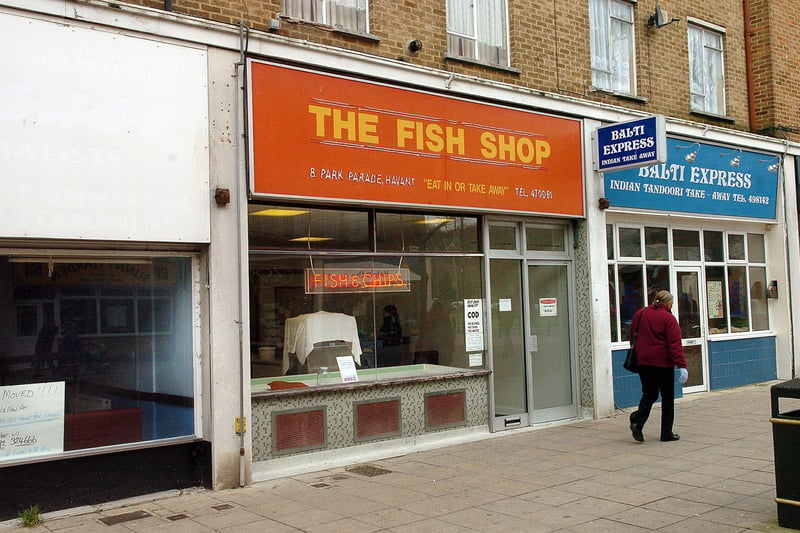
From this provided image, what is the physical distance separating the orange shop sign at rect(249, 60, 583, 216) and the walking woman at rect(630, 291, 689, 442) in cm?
227

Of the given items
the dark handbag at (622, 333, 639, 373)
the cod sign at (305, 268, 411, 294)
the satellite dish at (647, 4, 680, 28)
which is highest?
the satellite dish at (647, 4, 680, 28)

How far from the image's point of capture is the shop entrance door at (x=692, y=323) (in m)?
13.1

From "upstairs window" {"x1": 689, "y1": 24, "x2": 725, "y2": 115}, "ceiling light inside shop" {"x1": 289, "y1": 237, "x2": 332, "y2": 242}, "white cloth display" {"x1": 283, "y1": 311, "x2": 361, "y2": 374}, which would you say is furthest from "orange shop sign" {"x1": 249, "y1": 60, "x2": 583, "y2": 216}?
"upstairs window" {"x1": 689, "y1": 24, "x2": 725, "y2": 115}

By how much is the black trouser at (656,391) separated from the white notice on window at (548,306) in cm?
204

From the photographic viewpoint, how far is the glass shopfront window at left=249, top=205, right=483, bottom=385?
26.9 ft

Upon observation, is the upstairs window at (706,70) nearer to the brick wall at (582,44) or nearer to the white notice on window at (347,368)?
the brick wall at (582,44)

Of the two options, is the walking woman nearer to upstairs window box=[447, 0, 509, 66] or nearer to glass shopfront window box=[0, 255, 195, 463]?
upstairs window box=[447, 0, 509, 66]

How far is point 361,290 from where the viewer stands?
898 cm

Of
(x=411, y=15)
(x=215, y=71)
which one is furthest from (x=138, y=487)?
(x=411, y=15)

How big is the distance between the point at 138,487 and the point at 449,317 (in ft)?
14.7

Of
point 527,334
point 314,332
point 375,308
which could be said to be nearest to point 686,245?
point 527,334

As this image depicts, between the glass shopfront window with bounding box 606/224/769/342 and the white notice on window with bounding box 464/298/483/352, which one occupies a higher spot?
the glass shopfront window with bounding box 606/224/769/342

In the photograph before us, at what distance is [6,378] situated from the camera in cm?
648

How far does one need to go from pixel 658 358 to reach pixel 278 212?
483cm
